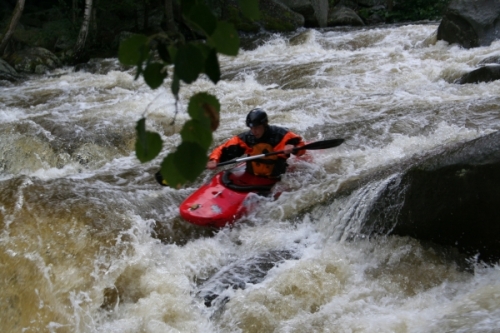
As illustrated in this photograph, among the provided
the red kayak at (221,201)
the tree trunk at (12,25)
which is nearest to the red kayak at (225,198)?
the red kayak at (221,201)

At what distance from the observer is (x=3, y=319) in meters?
3.32

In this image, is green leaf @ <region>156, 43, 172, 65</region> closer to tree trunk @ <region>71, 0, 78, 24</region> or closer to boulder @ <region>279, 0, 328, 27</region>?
tree trunk @ <region>71, 0, 78, 24</region>

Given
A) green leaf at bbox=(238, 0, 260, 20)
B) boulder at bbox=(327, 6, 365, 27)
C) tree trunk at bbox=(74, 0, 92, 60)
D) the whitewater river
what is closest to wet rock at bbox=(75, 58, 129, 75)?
tree trunk at bbox=(74, 0, 92, 60)

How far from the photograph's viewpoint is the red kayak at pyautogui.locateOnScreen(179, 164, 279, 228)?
4.34m

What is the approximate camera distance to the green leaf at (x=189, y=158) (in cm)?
71

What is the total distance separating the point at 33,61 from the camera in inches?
455

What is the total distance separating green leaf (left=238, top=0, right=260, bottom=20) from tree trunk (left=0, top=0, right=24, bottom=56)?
11688mm

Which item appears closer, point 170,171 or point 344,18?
point 170,171

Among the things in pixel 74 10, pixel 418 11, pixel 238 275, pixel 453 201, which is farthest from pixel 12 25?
pixel 453 201

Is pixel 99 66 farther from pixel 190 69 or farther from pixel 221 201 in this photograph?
pixel 190 69

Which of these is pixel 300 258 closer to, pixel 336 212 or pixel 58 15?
pixel 336 212

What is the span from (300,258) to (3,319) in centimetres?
188

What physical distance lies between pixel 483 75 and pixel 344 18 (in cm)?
740

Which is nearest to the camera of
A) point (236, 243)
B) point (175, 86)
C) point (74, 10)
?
point (175, 86)
